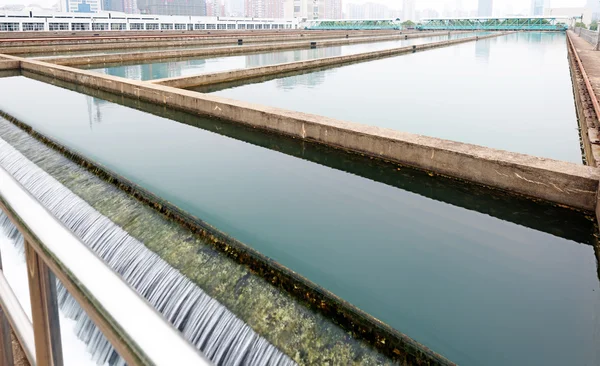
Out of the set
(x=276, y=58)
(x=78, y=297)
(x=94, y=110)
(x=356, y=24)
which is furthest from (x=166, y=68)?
(x=356, y=24)

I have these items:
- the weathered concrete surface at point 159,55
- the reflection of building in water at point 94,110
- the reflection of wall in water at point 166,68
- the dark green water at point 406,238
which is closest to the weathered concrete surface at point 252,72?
the reflection of building in water at point 94,110

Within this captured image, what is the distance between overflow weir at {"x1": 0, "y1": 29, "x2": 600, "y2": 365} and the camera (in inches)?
150

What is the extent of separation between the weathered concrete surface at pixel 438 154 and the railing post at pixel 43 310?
641 centimetres

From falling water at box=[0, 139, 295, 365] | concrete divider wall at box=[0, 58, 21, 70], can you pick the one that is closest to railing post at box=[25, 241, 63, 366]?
falling water at box=[0, 139, 295, 365]

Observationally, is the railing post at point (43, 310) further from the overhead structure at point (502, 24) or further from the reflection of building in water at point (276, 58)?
the overhead structure at point (502, 24)

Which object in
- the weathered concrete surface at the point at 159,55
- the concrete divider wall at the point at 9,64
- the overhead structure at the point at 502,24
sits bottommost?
the concrete divider wall at the point at 9,64

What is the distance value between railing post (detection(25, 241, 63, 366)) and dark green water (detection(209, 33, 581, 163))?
369 inches

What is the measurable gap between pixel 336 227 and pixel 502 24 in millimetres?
102658

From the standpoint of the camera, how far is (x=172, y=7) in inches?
6526

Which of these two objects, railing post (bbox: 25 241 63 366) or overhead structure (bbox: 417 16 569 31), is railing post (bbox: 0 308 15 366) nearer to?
railing post (bbox: 25 241 63 366)

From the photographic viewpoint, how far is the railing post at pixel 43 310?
1167mm

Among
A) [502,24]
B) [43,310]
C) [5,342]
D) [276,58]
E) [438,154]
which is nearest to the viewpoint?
[43,310]

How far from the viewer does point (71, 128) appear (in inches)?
410

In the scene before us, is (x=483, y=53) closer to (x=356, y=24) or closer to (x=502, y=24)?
(x=502, y=24)
